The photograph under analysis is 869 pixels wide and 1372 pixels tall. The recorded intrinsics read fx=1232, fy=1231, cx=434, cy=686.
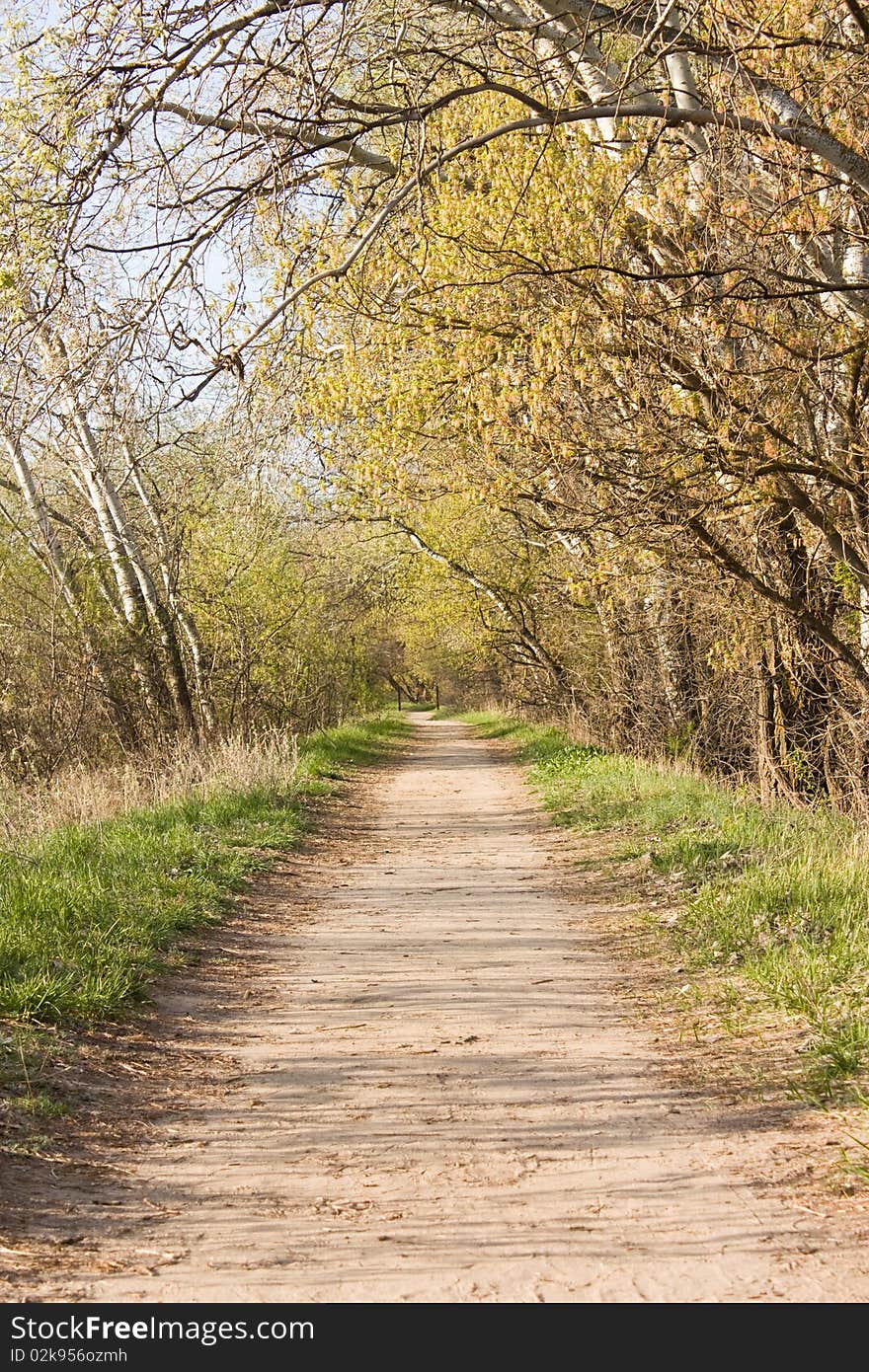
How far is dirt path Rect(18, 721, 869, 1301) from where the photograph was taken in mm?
3766

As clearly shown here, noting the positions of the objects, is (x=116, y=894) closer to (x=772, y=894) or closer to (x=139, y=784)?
(x=772, y=894)

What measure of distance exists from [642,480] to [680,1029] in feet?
18.7

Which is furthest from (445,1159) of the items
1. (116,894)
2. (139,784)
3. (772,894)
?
(139,784)

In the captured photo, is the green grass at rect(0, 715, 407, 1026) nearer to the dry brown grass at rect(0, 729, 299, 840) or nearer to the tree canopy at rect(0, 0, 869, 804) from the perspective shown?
the dry brown grass at rect(0, 729, 299, 840)

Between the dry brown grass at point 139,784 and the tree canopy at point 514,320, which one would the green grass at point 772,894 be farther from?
the dry brown grass at point 139,784

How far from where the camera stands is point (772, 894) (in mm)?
8031

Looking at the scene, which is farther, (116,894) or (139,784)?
(139,784)

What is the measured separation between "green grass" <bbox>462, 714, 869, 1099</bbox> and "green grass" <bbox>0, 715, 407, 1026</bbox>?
3.40 meters

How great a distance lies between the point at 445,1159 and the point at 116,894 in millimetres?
4226

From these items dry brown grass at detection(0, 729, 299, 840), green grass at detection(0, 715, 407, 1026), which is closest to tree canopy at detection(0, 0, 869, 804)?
dry brown grass at detection(0, 729, 299, 840)

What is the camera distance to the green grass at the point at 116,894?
6438mm

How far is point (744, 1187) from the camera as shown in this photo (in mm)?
4477
